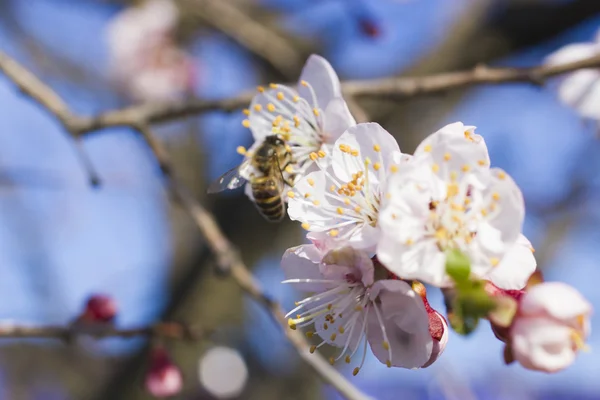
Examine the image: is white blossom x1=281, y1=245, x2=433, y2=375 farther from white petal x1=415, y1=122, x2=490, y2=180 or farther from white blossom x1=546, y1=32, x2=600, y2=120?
white blossom x1=546, y1=32, x2=600, y2=120

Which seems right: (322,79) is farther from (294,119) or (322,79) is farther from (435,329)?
(435,329)

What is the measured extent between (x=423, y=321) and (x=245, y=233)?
99.6 inches

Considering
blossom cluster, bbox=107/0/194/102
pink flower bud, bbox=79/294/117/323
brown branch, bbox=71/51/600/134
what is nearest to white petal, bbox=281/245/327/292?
brown branch, bbox=71/51/600/134

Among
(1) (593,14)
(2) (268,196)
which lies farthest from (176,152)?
(2) (268,196)

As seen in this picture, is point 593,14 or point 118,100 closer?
point 593,14

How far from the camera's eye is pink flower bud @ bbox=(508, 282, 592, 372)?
2.38 feet

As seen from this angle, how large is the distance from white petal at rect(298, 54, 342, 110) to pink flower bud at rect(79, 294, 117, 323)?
0.88m

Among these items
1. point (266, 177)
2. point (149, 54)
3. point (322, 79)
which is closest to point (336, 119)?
point (322, 79)

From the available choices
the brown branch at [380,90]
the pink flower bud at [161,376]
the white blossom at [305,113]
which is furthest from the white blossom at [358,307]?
the pink flower bud at [161,376]

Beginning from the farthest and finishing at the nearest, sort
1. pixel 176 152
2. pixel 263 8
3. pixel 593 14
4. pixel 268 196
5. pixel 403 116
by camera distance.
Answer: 1. pixel 176 152
2. pixel 263 8
3. pixel 403 116
4. pixel 593 14
5. pixel 268 196

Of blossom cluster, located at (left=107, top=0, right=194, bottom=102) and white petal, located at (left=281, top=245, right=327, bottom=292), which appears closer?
white petal, located at (left=281, top=245, right=327, bottom=292)

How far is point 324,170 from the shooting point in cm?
A: 97

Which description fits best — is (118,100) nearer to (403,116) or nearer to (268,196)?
(403,116)

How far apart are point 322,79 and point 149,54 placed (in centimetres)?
279
